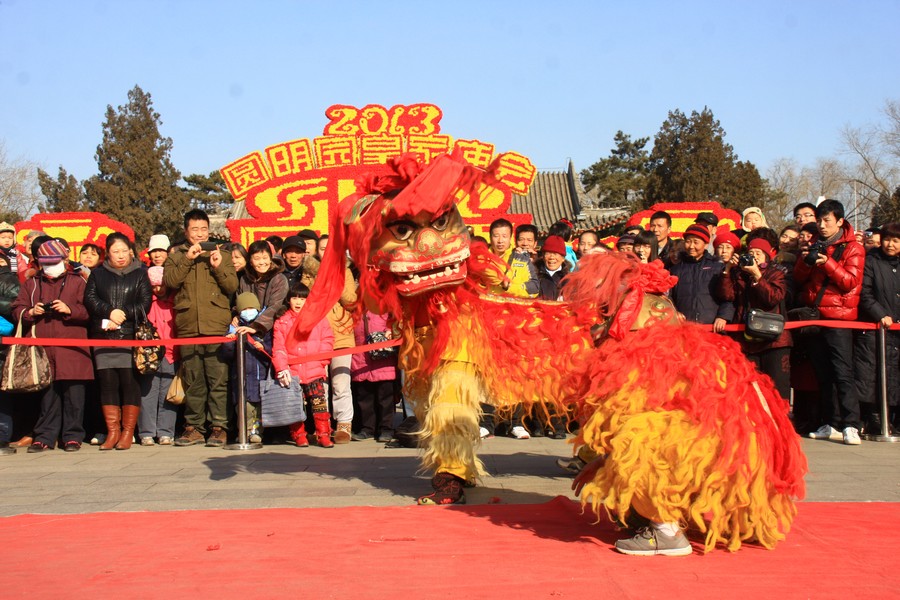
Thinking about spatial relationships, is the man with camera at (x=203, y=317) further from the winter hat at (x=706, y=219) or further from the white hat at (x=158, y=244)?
the winter hat at (x=706, y=219)

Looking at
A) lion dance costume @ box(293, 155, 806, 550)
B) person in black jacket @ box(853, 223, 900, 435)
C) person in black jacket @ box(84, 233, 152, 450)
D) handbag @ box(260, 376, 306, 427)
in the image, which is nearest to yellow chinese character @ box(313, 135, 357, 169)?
person in black jacket @ box(84, 233, 152, 450)

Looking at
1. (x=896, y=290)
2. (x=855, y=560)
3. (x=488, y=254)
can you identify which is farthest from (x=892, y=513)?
(x=896, y=290)

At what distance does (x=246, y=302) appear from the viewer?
7.98 meters

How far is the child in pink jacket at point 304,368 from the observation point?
7898 millimetres

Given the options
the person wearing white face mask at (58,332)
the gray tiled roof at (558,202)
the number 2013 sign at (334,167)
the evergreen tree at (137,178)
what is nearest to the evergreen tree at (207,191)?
the evergreen tree at (137,178)

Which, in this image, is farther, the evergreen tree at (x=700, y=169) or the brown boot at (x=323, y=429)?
the evergreen tree at (x=700, y=169)

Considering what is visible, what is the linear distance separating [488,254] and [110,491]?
2920 millimetres

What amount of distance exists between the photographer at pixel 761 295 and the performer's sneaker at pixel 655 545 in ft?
11.6

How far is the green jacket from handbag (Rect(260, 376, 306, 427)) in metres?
0.74

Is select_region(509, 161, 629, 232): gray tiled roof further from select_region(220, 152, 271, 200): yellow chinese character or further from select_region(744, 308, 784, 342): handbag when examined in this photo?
select_region(744, 308, 784, 342): handbag

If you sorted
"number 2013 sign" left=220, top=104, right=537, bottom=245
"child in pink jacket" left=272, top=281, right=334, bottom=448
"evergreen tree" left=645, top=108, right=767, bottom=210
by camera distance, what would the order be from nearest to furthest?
"child in pink jacket" left=272, top=281, right=334, bottom=448 → "number 2013 sign" left=220, top=104, right=537, bottom=245 → "evergreen tree" left=645, top=108, right=767, bottom=210

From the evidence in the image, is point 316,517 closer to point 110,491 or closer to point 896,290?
point 110,491

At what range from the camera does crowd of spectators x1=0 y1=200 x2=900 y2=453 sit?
766cm

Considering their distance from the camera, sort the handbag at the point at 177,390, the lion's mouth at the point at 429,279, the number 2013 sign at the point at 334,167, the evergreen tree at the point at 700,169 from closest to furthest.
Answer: the lion's mouth at the point at 429,279 < the handbag at the point at 177,390 < the number 2013 sign at the point at 334,167 < the evergreen tree at the point at 700,169
